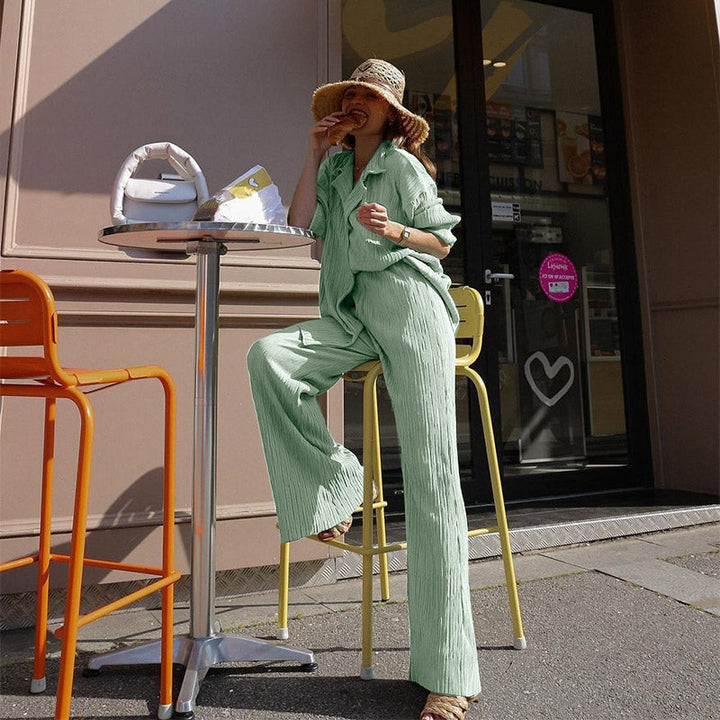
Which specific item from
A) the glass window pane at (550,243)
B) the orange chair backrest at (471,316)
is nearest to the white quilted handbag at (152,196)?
the orange chair backrest at (471,316)

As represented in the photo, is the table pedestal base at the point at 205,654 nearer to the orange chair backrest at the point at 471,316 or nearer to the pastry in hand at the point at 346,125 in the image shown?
the orange chair backrest at the point at 471,316

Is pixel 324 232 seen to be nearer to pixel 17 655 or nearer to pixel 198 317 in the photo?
pixel 198 317

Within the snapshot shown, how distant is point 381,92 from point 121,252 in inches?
48.2

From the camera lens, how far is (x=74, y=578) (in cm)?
147

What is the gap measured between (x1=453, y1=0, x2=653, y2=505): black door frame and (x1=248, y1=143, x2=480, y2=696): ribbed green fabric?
1.94 meters

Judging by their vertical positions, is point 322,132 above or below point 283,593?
above

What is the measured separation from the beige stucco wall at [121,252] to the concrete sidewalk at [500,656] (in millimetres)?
335

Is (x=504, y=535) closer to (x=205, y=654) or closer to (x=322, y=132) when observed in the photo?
(x=205, y=654)

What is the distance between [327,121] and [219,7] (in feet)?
3.89

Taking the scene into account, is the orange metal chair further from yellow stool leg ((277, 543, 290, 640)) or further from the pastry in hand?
the pastry in hand

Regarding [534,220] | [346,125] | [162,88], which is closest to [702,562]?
[534,220]

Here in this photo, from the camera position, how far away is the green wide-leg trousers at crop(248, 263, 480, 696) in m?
1.71

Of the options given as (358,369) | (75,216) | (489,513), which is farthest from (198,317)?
(489,513)

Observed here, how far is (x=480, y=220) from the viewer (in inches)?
153
